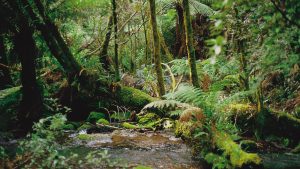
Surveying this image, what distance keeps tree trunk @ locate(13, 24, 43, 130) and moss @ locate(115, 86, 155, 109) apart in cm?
273

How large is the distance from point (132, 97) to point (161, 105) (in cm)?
268

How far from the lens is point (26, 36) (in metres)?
7.13

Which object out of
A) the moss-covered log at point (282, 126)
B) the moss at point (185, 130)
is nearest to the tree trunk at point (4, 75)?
the moss at point (185, 130)

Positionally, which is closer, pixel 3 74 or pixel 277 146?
pixel 277 146

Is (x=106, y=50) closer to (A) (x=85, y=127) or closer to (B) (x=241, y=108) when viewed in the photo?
(A) (x=85, y=127)

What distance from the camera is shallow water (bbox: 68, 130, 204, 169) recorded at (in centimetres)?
553

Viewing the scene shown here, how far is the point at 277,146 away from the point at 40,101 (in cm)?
479

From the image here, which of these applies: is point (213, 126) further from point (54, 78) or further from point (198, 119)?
point (54, 78)

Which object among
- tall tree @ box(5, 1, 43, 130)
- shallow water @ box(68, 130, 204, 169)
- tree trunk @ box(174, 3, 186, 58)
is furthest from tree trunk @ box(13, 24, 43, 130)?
tree trunk @ box(174, 3, 186, 58)

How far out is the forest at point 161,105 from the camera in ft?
11.6

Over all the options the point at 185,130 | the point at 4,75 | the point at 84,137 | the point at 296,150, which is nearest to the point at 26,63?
the point at 84,137

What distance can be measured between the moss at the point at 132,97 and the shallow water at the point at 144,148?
1.71m

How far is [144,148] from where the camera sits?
652 cm

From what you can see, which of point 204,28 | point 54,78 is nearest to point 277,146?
point 54,78
